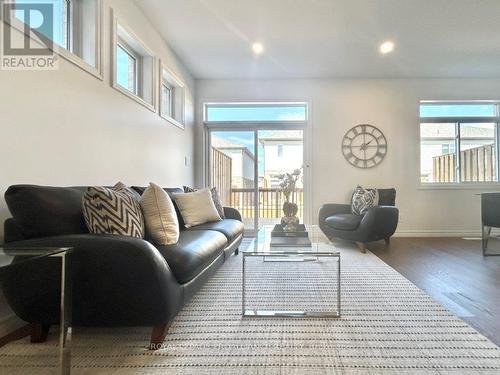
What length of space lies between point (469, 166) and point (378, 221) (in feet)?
8.93

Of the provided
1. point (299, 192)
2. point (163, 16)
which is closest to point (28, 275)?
point (163, 16)

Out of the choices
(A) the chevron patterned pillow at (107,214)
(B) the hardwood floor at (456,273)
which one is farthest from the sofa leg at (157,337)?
(B) the hardwood floor at (456,273)

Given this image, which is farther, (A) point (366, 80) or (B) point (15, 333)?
(A) point (366, 80)

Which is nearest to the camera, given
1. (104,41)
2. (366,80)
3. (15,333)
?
(15,333)

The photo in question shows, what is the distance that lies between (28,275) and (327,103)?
185 inches

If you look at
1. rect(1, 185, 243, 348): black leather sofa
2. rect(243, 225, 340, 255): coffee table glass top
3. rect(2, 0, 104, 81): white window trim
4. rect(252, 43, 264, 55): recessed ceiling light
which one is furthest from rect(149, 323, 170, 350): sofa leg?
rect(252, 43, 264, 55): recessed ceiling light

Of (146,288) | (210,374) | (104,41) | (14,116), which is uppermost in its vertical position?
(104,41)

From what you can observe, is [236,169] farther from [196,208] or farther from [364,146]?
[196,208]

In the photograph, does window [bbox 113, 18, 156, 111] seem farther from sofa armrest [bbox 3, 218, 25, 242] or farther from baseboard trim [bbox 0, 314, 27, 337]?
baseboard trim [bbox 0, 314, 27, 337]

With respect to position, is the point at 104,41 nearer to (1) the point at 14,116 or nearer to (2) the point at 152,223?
(1) the point at 14,116

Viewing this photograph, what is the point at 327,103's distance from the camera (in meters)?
5.02

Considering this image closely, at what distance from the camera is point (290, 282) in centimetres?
246

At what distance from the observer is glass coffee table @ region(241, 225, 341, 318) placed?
1.89 meters

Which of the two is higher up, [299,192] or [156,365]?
[299,192]
